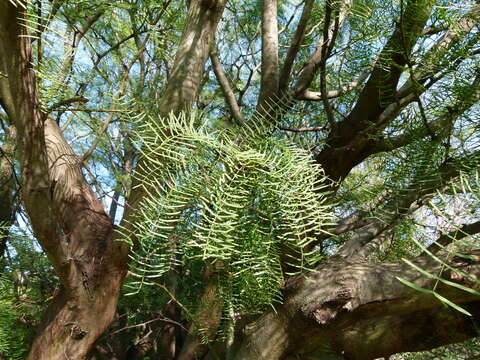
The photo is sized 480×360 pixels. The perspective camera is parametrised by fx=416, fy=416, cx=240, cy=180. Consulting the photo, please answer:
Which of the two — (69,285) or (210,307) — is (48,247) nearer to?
(69,285)

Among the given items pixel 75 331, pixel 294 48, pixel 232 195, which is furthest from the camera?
pixel 294 48

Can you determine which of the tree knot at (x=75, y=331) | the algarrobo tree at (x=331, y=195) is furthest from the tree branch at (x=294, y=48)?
the tree knot at (x=75, y=331)

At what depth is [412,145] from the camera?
0.40 meters

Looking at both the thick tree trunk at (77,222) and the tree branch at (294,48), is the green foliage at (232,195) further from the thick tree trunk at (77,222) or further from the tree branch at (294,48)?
the tree branch at (294,48)

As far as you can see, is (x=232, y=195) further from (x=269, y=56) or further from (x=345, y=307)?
(x=269, y=56)

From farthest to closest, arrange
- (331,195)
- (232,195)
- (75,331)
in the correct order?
(75,331) < (331,195) < (232,195)

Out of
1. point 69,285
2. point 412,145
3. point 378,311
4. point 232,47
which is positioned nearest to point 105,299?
point 69,285

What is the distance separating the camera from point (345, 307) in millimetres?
479

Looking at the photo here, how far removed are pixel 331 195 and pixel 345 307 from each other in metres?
0.14

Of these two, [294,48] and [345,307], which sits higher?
[294,48]

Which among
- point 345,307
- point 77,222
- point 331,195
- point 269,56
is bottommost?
point 345,307

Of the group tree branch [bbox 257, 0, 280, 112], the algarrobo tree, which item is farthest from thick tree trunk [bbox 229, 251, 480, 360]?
tree branch [bbox 257, 0, 280, 112]

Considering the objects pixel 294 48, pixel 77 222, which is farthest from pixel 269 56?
pixel 77 222

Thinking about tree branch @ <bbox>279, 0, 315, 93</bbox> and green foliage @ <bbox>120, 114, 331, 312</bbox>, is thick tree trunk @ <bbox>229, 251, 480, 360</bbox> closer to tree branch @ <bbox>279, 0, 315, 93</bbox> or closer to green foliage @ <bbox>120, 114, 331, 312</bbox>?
green foliage @ <bbox>120, 114, 331, 312</bbox>
